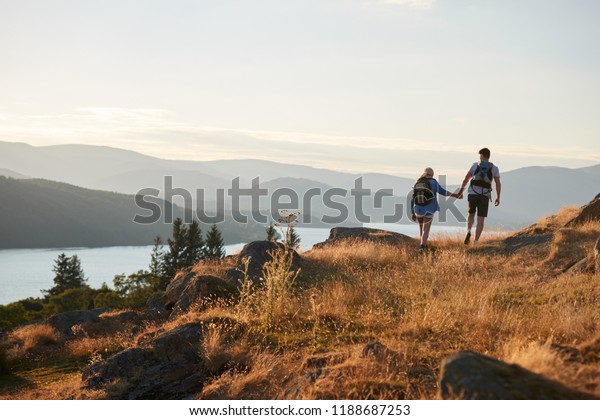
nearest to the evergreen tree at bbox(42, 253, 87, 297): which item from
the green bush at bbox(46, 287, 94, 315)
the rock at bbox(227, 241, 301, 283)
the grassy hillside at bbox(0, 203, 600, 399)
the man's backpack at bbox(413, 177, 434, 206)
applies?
the green bush at bbox(46, 287, 94, 315)

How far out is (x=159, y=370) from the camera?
23.7ft

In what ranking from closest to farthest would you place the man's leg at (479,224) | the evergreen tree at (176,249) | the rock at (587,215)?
the man's leg at (479,224), the rock at (587,215), the evergreen tree at (176,249)

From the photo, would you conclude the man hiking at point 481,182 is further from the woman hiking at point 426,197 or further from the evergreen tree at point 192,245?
the evergreen tree at point 192,245

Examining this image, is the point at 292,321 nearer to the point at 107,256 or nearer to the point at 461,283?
the point at 461,283

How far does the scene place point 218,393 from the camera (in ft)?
19.9

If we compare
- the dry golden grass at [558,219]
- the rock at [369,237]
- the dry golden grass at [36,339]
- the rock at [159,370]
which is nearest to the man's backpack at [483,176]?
the rock at [369,237]

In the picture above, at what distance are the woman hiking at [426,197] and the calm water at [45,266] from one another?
73.3 metres

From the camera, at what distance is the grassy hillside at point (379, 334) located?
215 inches

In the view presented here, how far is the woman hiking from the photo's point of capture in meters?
15.1

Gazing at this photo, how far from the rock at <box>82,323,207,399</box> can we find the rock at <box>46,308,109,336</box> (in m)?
8.51

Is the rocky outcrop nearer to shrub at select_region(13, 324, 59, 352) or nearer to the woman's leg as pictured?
shrub at select_region(13, 324, 59, 352)

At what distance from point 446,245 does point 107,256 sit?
179430mm

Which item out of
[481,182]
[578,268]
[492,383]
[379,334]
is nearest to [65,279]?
[481,182]

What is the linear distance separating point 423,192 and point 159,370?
9919mm
